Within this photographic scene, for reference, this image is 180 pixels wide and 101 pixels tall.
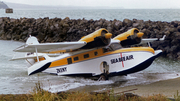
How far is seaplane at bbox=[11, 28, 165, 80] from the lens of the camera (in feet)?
38.6

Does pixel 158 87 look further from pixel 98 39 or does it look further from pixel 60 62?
pixel 60 62

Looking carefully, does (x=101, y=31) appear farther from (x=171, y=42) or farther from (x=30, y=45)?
(x=171, y=42)

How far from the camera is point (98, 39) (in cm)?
1191

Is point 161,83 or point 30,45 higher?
point 30,45

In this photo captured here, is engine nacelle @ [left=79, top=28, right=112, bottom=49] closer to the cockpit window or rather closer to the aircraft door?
the cockpit window

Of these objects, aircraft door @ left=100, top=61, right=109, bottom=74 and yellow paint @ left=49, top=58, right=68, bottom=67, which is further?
yellow paint @ left=49, top=58, right=68, bottom=67

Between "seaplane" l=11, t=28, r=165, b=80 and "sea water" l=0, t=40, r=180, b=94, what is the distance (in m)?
0.50

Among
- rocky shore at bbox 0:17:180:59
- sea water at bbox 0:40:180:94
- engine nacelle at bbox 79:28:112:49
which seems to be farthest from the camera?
rocky shore at bbox 0:17:180:59

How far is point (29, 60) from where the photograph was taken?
50.3 feet

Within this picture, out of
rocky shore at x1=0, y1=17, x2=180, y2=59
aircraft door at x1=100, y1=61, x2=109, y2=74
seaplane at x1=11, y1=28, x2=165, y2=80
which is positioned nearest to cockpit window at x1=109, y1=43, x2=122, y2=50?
seaplane at x1=11, y1=28, x2=165, y2=80

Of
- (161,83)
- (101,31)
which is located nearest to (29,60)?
(101,31)

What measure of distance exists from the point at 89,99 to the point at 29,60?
9.27 m

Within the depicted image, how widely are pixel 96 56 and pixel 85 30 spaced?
14.0 m

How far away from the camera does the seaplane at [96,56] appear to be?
11758mm
